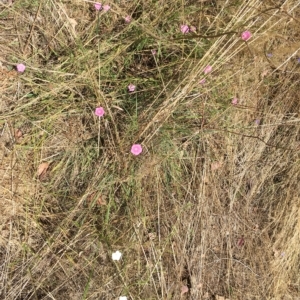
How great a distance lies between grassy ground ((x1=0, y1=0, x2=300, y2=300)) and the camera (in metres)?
1.83

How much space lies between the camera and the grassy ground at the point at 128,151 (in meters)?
1.83

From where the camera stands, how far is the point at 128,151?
184 cm

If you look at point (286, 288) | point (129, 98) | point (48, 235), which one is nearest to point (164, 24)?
point (129, 98)

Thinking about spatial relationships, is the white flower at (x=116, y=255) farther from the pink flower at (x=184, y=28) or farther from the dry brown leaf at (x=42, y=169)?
the pink flower at (x=184, y=28)

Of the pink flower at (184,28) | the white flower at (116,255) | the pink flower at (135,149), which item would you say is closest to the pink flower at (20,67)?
the pink flower at (135,149)

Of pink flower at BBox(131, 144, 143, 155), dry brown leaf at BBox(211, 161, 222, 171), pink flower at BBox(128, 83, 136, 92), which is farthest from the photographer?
dry brown leaf at BBox(211, 161, 222, 171)

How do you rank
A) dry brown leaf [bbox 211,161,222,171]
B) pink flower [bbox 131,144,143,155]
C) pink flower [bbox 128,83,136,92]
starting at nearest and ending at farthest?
pink flower [bbox 131,144,143,155], pink flower [bbox 128,83,136,92], dry brown leaf [bbox 211,161,222,171]

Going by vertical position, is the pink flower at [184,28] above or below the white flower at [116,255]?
above

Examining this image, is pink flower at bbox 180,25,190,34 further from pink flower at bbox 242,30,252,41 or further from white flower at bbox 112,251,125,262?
white flower at bbox 112,251,125,262

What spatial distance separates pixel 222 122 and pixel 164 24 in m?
0.56

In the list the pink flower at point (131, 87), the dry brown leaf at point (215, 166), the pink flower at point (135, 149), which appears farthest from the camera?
the dry brown leaf at point (215, 166)

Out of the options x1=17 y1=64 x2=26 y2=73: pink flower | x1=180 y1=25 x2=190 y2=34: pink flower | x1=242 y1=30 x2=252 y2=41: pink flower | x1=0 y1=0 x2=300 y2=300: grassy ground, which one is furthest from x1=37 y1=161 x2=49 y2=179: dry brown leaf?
x1=242 y1=30 x2=252 y2=41: pink flower

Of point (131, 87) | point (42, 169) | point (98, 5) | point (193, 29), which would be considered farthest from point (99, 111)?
point (193, 29)

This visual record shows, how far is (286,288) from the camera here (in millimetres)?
2068
